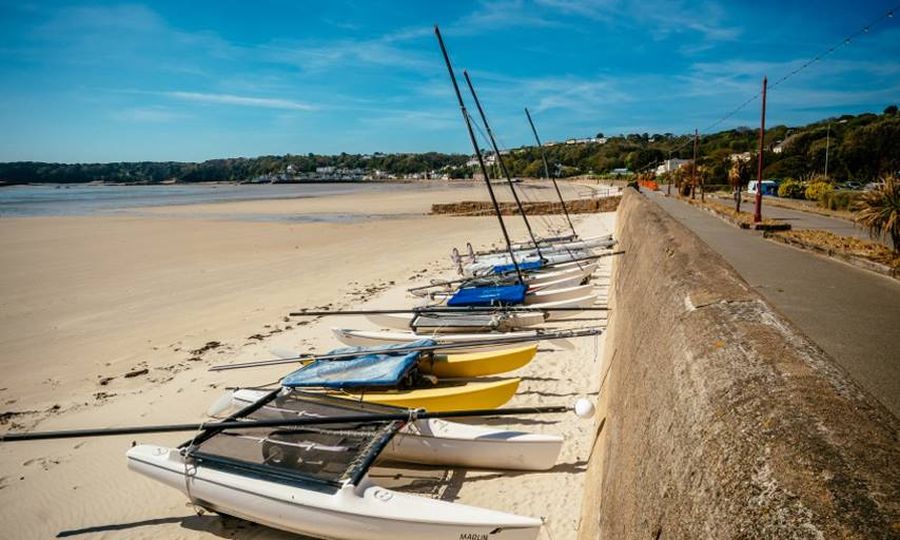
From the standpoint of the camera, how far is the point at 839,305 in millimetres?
7918

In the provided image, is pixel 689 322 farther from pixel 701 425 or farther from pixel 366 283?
pixel 366 283

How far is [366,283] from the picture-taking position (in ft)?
50.9

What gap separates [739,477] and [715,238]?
16.5 metres

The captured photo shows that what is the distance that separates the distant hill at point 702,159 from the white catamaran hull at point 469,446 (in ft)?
50.9

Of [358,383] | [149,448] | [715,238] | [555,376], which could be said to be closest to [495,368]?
[555,376]

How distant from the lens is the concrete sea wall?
54.0 inches

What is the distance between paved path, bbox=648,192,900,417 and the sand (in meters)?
2.85

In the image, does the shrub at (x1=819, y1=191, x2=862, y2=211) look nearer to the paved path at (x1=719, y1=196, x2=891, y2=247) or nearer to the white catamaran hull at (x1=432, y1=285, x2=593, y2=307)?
the paved path at (x1=719, y1=196, x2=891, y2=247)

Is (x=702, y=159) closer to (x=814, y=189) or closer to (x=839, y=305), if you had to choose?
(x=814, y=189)

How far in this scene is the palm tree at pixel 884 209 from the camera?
10.5 meters

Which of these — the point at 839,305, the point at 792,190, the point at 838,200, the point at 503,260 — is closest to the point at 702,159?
the point at 792,190

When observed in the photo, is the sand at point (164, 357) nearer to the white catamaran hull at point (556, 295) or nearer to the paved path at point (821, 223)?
the white catamaran hull at point (556, 295)

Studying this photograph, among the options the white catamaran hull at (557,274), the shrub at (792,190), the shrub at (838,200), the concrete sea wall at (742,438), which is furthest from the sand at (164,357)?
the shrub at (792,190)

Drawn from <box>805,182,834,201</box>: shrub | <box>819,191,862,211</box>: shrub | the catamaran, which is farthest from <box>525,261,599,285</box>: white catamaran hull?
<box>805,182,834,201</box>: shrub
